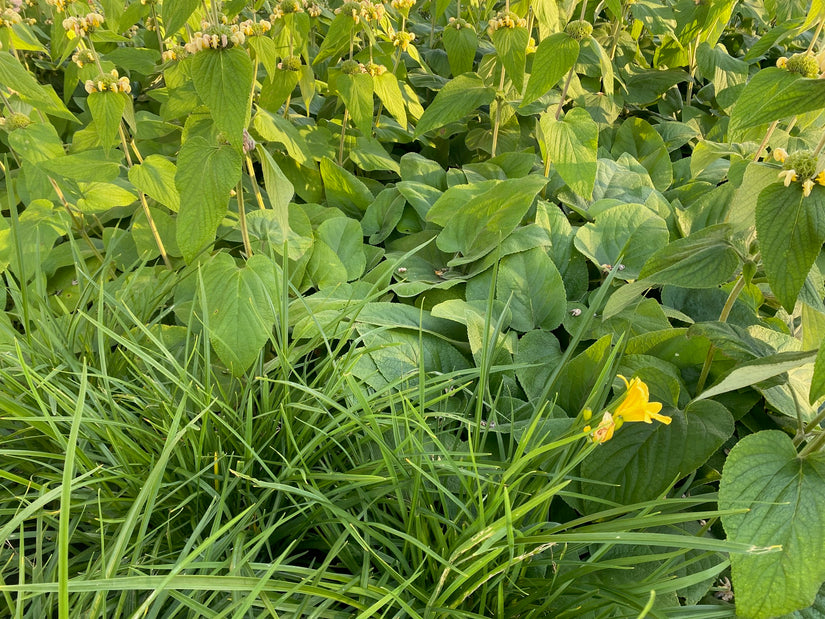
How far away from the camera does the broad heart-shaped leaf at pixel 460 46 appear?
1.98 m

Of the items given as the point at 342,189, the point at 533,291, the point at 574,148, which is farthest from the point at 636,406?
the point at 342,189

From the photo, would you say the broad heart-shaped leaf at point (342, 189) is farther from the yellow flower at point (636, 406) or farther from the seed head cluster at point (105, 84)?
the yellow flower at point (636, 406)

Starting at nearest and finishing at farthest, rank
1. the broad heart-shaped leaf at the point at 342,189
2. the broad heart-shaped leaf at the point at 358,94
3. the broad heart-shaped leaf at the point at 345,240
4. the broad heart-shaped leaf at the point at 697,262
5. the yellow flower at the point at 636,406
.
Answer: the yellow flower at the point at 636,406, the broad heart-shaped leaf at the point at 697,262, the broad heart-shaped leaf at the point at 345,240, the broad heart-shaped leaf at the point at 358,94, the broad heart-shaped leaf at the point at 342,189

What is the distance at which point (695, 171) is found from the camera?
173cm

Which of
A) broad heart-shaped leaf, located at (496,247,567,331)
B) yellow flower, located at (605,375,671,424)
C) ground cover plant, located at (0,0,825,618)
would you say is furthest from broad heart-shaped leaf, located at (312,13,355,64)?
yellow flower, located at (605,375,671,424)

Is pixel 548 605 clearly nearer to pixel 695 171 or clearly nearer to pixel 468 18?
pixel 695 171

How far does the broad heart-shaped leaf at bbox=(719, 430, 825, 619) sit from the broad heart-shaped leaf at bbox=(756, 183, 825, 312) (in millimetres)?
216

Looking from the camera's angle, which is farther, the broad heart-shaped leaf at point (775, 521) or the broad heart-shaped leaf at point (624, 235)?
the broad heart-shaped leaf at point (624, 235)

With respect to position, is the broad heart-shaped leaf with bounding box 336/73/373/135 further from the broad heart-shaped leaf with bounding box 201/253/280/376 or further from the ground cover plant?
the broad heart-shaped leaf with bounding box 201/253/280/376

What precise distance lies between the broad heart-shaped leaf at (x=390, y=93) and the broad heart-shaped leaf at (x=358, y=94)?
0.22 feet

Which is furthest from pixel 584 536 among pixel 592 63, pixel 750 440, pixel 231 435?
pixel 592 63

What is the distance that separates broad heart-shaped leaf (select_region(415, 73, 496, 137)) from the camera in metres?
1.75

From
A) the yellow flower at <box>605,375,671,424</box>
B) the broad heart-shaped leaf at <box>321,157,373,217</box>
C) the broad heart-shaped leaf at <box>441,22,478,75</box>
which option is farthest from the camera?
the broad heart-shaped leaf at <box>441,22,478,75</box>

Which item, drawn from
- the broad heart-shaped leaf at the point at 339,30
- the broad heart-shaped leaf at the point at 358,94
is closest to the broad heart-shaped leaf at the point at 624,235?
the broad heart-shaped leaf at the point at 358,94
